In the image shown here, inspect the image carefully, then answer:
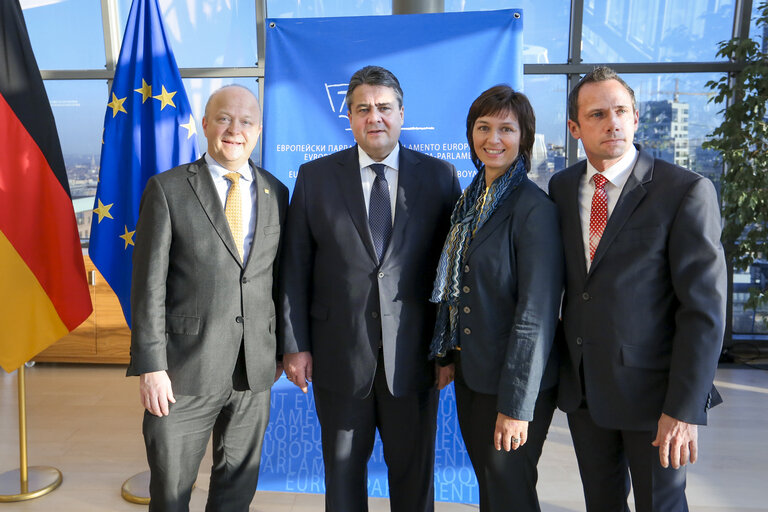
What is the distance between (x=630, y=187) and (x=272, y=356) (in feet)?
4.30

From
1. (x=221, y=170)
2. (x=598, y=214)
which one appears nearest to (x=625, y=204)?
(x=598, y=214)

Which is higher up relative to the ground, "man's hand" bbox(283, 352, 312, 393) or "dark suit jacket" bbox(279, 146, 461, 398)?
"dark suit jacket" bbox(279, 146, 461, 398)

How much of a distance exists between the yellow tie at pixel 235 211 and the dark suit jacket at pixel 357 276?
0.17 meters

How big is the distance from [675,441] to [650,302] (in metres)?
0.38

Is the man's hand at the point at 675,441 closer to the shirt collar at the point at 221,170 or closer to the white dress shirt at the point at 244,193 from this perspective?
the white dress shirt at the point at 244,193

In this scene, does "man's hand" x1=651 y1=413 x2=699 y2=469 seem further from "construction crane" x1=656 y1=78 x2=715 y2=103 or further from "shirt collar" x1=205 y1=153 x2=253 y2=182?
"construction crane" x1=656 y1=78 x2=715 y2=103

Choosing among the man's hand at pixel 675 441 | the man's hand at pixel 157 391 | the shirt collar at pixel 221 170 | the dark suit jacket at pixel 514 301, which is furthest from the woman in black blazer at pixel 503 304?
the man's hand at pixel 157 391

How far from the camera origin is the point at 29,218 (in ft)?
9.27

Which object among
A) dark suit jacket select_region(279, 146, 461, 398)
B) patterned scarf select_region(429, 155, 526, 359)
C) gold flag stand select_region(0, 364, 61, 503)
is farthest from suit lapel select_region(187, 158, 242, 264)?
gold flag stand select_region(0, 364, 61, 503)

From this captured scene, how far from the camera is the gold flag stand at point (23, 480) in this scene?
9.59 ft

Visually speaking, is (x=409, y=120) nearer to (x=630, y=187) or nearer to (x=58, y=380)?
(x=630, y=187)

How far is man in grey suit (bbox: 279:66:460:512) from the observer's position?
6.54ft

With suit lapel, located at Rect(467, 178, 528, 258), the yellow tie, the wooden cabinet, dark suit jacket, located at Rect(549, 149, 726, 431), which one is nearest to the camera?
dark suit jacket, located at Rect(549, 149, 726, 431)

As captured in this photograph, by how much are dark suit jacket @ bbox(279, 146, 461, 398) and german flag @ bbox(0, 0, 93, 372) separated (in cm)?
148
